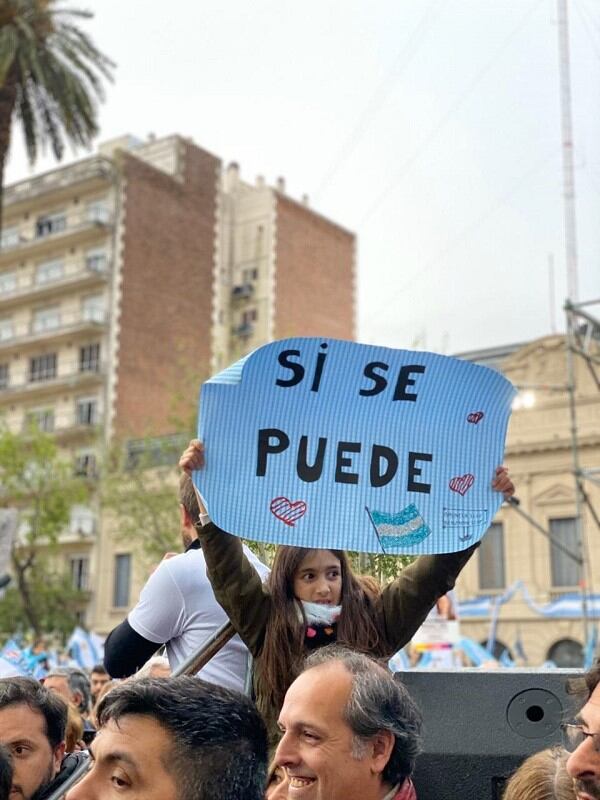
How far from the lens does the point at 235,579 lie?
3422 mm

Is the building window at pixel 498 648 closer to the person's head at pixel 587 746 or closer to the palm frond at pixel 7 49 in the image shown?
the palm frond at pixel 7 49

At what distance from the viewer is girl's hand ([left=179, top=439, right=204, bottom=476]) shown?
134 inches

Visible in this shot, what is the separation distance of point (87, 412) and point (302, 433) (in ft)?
135

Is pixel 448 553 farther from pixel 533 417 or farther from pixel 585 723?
pixel 533 417

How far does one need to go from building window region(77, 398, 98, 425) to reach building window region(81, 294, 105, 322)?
308cm

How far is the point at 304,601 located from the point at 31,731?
90cm

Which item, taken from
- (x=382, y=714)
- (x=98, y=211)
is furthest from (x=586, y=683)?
(x=98, y=211)

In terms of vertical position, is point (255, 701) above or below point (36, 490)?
below

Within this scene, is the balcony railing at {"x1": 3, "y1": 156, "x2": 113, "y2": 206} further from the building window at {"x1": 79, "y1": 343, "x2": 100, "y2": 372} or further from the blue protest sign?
the blue protest sign

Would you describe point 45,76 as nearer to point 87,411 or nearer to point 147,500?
point 147,500

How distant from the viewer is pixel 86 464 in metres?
43.0

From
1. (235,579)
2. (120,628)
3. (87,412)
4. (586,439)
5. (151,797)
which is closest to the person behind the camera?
(151,797)

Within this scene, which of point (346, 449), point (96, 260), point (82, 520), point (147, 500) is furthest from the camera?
point (96, 260)

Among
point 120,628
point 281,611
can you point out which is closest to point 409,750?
point 281,611
